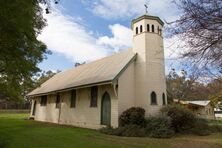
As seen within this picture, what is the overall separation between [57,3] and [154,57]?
12169mm

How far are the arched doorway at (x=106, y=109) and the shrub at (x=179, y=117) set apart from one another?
165 inches

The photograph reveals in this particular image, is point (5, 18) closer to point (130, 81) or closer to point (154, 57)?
point (130, 81)

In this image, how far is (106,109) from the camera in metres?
18.3

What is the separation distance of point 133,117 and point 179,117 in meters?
3.42

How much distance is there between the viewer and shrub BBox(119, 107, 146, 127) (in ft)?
53.4

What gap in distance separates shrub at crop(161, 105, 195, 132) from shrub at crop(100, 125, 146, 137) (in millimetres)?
2731

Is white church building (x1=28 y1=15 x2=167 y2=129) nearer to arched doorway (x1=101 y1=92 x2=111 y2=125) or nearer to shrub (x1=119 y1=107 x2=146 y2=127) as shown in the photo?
arched doorway (x1=101 y1=92 x2=111 y2=125)

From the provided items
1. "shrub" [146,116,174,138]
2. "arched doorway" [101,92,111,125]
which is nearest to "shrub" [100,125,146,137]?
"shrub" [146,116,174,138]

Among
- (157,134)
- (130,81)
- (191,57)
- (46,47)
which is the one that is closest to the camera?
(191,57)

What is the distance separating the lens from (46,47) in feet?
66.7

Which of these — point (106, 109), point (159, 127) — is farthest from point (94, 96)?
point (159, 127)

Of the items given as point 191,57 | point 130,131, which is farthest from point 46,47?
point 191,57

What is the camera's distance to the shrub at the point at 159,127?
14721mm

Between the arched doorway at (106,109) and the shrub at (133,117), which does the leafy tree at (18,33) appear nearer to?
the arched doorway at (106,109)
